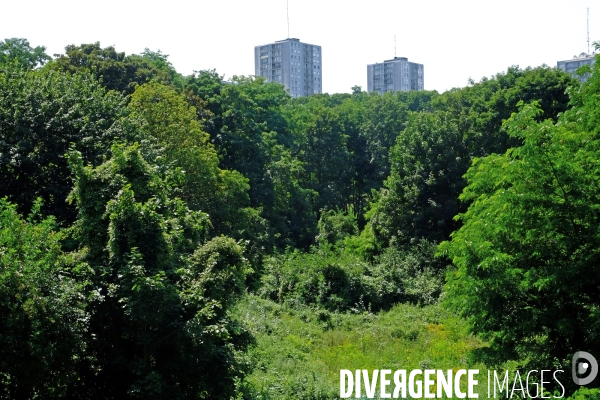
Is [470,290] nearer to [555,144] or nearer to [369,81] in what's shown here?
[555,144]

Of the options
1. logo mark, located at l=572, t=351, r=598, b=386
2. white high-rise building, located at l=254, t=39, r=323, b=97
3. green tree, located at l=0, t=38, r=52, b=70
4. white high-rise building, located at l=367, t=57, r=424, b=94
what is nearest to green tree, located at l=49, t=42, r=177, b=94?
green tree, located at l=0, t=38, r=52, b=70

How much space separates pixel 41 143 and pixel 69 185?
1.53 metres

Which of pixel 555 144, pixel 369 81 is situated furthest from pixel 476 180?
pixel 369 81

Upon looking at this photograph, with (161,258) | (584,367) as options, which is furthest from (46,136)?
(584,367)

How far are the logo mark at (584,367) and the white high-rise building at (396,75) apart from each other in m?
115

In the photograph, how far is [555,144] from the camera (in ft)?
42.0

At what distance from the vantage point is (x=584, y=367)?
13.0 m

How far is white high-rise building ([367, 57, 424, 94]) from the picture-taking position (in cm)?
12794

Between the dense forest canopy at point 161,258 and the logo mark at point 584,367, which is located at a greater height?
the dense forest canopy at point 161,258

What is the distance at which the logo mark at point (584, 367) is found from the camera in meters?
12.9

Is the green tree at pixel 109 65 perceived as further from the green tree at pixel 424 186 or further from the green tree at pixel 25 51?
the green tree at pixel 424 186

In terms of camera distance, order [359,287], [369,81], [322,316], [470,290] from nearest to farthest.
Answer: [470,290] < [322,316] < [359,287] < [369,81]

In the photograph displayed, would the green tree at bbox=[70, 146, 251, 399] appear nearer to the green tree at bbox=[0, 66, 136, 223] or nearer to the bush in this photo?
the green tree at bbox=[0, 66, 136, 223]

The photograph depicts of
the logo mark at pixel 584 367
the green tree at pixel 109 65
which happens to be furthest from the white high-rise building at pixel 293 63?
the logo mark at pixel 584 367
